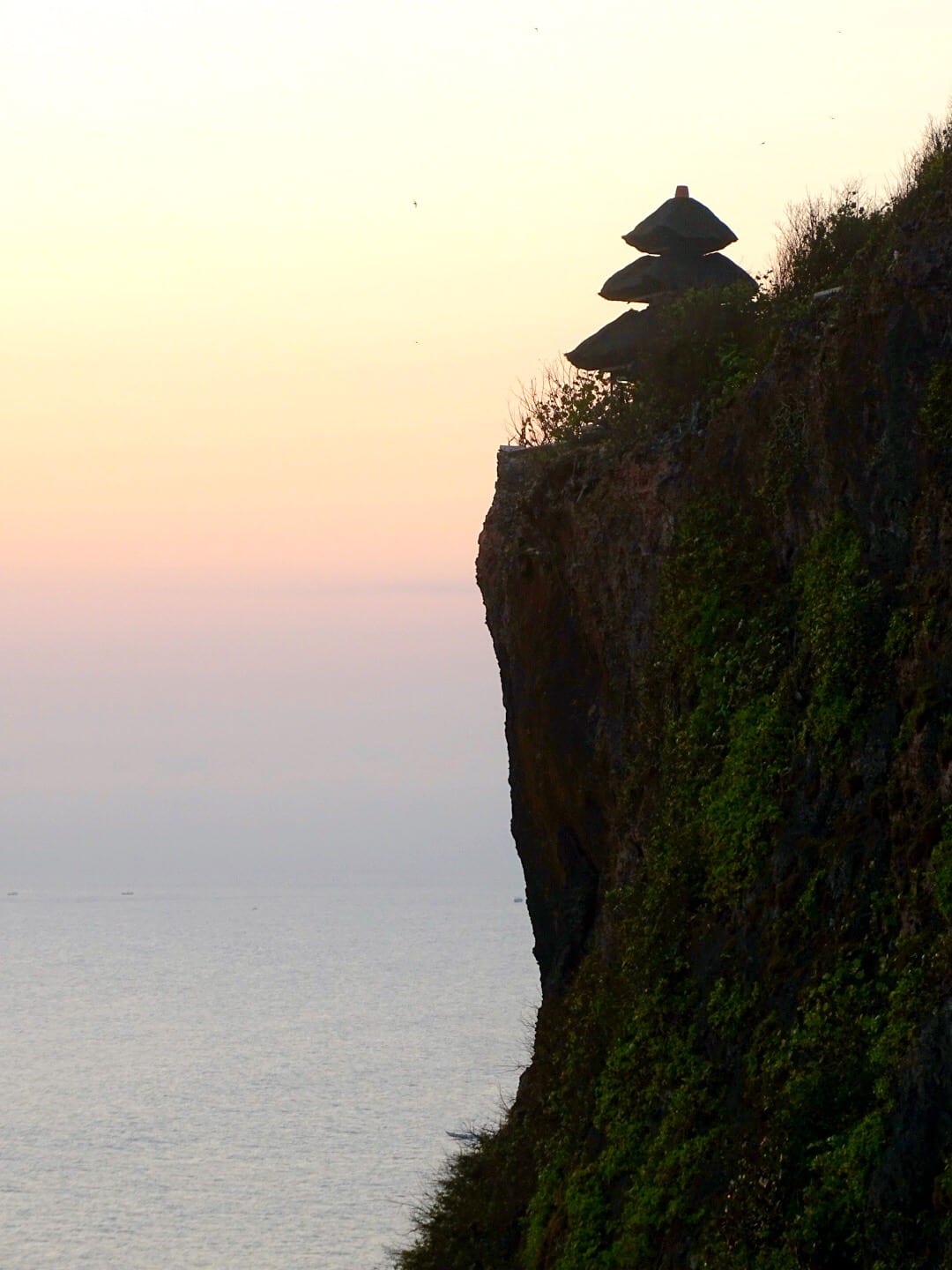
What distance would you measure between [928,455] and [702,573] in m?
4.61

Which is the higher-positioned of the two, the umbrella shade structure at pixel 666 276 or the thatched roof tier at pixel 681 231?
the thatched roof tier at pixel 681 231

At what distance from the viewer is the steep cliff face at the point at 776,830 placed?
549 inches

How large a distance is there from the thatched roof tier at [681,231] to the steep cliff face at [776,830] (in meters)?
6.14

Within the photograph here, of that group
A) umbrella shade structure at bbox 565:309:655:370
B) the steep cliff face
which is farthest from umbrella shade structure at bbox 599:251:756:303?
the steep cliff face

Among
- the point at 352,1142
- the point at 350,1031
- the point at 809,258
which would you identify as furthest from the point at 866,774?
the point at 350,1031

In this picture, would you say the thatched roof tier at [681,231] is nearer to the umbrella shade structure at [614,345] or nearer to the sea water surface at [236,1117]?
the umbrella shade structure at [614,345]

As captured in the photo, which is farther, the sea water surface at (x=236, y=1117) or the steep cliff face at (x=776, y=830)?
the sea water surface at (x=236, y=1117)

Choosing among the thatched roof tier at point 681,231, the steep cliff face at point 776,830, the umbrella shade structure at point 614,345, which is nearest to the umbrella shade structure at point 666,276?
the thatched roof tier at point 681,231

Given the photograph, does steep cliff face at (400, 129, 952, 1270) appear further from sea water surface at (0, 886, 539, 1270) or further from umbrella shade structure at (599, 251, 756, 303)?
sea water surface at (0, 886, 539, 1270)

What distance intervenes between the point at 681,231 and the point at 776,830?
1482cm

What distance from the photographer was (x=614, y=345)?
27.9 m

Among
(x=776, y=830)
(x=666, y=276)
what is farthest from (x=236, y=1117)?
(x=776, y=830)

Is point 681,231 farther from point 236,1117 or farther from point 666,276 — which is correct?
point 236,1117

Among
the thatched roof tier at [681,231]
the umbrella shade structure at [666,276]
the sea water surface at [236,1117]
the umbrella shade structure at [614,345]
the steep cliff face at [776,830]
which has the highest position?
the thatched roof tier at [681,231]
